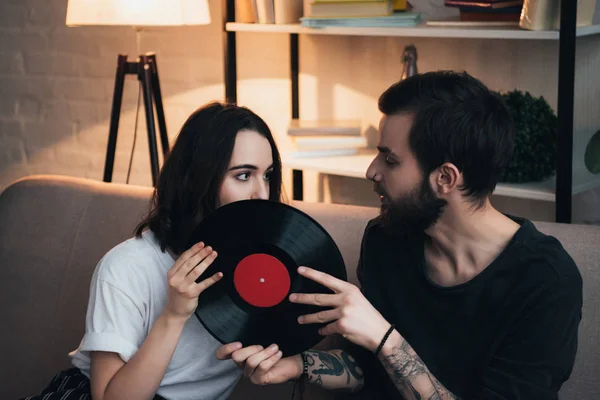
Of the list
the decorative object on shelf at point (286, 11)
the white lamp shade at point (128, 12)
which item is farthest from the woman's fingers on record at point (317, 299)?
the decorative object on shelf at point (286, 11)

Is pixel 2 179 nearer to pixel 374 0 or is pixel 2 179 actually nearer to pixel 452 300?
pixel 374 0

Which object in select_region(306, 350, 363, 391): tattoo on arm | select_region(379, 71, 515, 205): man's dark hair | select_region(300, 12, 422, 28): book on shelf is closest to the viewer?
select_region(379, 71, 515, 205): man's dark hair

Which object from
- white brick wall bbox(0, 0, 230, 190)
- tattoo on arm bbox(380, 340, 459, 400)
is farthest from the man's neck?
white brick wall bbox(0, 0, 230, 190)

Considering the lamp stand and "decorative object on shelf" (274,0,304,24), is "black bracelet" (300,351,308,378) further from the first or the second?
"decorative object on shelf" (274,0,304,24)

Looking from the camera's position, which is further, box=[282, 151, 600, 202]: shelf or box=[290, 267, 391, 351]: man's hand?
box=[282, 151, 600, 202]: shelf

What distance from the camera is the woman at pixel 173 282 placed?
147 centimetres

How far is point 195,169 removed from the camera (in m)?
1.59

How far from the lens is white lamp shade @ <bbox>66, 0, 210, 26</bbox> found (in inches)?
94.9

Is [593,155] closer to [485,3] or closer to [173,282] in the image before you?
[485,3]

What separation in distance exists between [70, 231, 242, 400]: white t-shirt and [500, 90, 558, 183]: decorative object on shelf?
96 centimetres

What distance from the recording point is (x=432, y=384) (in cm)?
145

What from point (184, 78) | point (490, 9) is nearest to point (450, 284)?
point (490, 9)

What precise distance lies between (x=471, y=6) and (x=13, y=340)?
4.74ft

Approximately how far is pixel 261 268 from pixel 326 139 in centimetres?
130
